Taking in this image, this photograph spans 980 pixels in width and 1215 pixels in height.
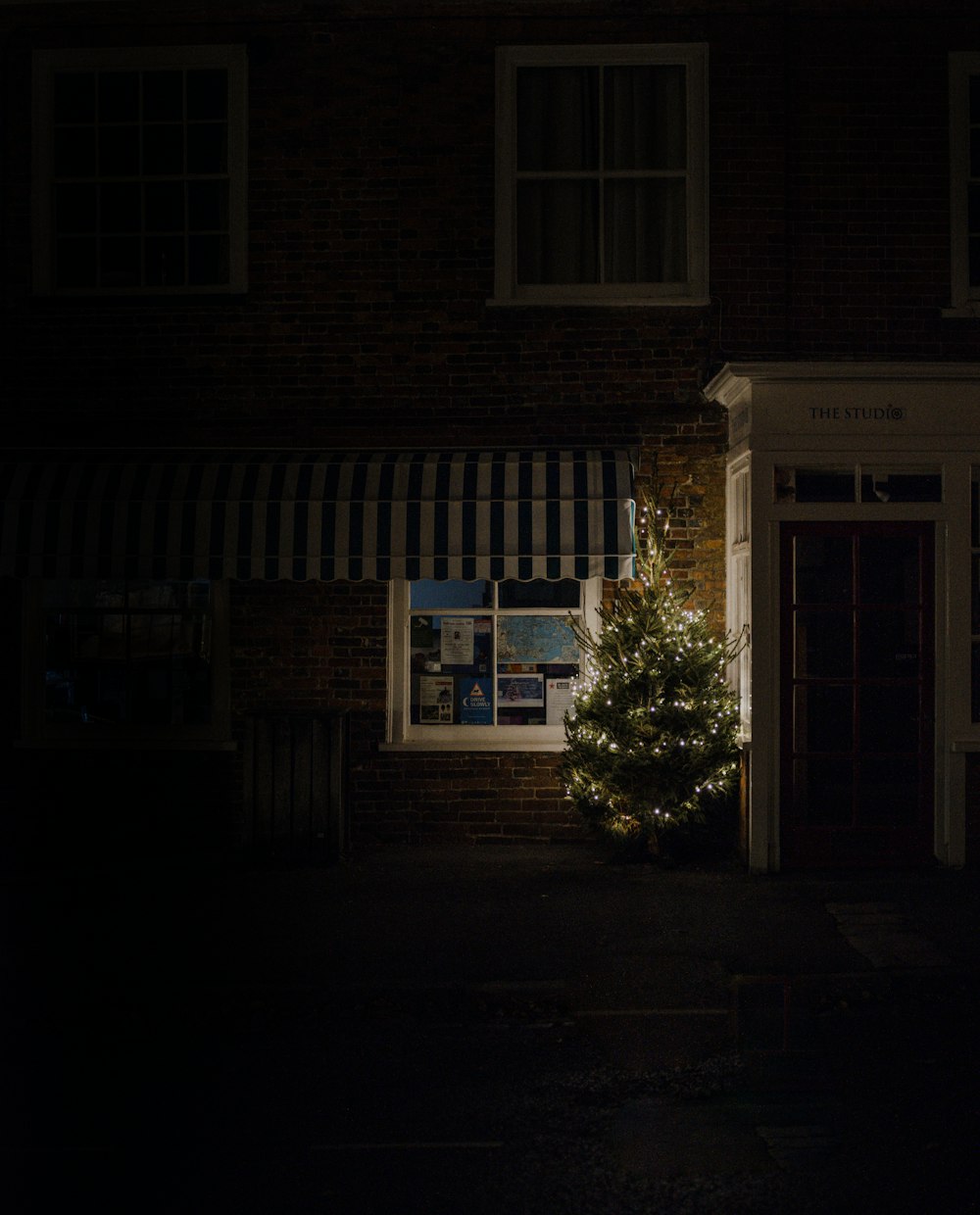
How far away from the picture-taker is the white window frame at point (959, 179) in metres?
10.7

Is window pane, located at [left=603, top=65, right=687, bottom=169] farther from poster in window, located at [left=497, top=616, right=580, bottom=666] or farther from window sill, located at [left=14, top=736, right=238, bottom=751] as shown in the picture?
window sill, located at [left=14, top=736, right=238, bottom=751]

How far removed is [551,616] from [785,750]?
2201mm

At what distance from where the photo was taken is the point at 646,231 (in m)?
11.0

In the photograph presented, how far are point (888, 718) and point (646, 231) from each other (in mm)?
4339

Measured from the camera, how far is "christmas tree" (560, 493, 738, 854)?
32.0ft

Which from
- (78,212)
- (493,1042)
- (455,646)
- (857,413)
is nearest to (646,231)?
(857,413)

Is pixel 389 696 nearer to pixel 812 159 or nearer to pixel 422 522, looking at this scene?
pixel 422 522

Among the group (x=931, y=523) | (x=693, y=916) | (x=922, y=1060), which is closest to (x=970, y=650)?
(x=931, y=523)

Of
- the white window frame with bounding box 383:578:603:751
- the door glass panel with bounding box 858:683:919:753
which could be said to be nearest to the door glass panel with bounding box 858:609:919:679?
the door glass panel with bounding box 858:683:919:753

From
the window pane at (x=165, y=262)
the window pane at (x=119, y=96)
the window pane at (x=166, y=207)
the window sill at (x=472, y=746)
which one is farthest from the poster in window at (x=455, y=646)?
the window pane at (x=119, y=96)

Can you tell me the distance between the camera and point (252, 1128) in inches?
202

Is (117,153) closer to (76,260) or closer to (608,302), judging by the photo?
(76,260)

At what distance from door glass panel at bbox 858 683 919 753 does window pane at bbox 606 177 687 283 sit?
12.0 ft

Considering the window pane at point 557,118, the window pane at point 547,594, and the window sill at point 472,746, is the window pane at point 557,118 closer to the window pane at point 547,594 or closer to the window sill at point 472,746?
the window pane at point 547,594
